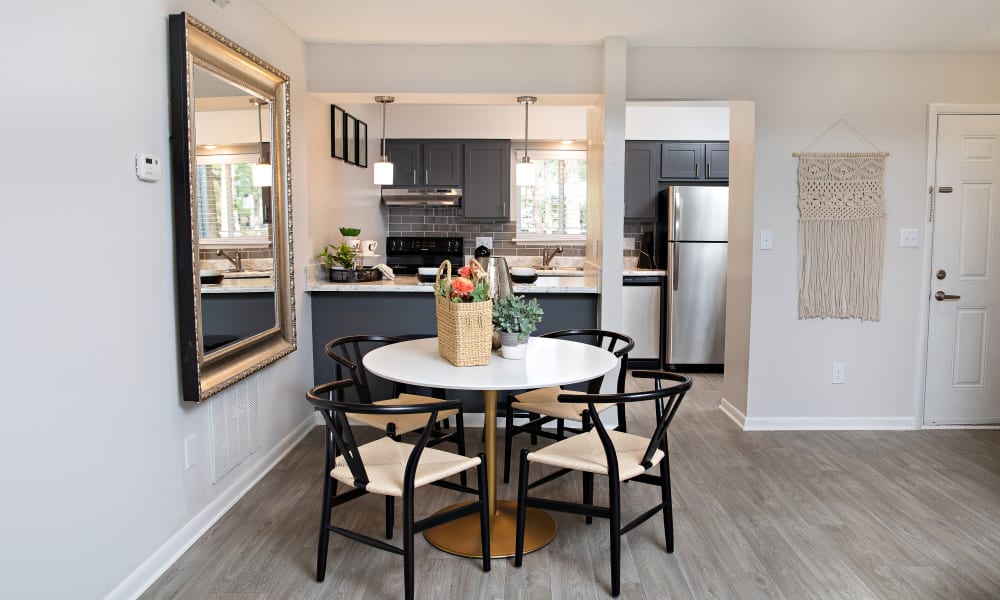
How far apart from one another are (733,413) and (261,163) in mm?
3275

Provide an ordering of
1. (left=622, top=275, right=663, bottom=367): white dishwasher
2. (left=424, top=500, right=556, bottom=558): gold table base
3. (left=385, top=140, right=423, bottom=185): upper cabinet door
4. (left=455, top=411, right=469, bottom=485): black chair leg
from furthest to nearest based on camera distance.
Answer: (left=385, top=140, right=423, bottom=185): upper cabinet door, (left=622, top=275, right=663, bottom=367): white dishwasher, (left=455, top=411, right=469, bottom=485): black chair leg, (left=424, top=500, right=556, bottom=558): gold table base

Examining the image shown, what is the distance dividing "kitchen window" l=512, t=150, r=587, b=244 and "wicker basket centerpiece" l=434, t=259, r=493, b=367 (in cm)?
430

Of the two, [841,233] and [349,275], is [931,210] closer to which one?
[841,233]

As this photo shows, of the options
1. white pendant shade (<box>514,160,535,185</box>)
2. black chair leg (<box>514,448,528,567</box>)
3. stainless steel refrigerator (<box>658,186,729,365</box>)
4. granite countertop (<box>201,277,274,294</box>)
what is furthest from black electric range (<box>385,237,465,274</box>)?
black chair leg (<box>514,448,528,567</box>)

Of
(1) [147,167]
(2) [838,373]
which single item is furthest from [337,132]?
(2) [838,373]

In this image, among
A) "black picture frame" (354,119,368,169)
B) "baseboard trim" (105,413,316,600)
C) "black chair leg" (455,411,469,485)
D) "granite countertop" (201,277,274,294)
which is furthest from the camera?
"black picture frame" (354,119,368,169)

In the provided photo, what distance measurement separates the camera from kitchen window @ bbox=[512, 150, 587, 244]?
694cm

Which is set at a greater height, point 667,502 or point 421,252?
point 421,252

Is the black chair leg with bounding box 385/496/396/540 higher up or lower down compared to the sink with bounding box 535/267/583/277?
lower down

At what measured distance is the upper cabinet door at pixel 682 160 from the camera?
638cm

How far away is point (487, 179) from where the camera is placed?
6.70m

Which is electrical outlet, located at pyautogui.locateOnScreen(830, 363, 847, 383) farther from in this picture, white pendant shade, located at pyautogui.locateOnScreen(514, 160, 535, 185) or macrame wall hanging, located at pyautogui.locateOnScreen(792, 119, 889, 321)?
white pendant shade, located at pyautogui.locateOnScreen(514, 160, 535, 185)

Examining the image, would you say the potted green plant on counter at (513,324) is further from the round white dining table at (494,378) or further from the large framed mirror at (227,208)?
the large framed mirror at (227,208)

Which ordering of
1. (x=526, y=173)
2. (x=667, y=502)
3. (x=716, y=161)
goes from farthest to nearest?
(x=716, y=161)
(x=526, y=173)
(x=667, y=502)
